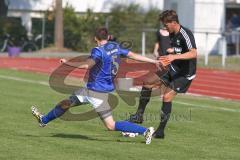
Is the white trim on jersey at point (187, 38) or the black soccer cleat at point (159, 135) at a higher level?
the white trim on jersey at point (187, 38)

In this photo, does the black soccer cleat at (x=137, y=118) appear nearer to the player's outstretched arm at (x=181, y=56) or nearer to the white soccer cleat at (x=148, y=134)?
the player's outstretched arm at (x=181, y=56)

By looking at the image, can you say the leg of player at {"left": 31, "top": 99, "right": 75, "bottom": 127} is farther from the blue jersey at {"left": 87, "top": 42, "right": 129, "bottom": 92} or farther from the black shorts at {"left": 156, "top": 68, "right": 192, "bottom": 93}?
the black shorts at {"left": 156, "top": 68, "right": 192, "bottom": 93}

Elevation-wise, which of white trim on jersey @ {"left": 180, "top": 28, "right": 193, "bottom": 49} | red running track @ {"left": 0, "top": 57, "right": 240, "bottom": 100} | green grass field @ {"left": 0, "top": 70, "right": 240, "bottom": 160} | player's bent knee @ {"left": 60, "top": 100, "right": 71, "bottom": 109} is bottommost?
red running track @ {"left": 0, "top": 57, "right": 240, "bottom": 100}

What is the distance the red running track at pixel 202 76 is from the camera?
2236 cm

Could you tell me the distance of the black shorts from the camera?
39.4 feet

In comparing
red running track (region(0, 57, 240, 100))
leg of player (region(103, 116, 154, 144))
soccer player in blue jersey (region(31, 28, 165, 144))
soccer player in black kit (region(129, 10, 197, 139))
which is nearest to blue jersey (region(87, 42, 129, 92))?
soccer player in blue jersey (region(31, 28, 165, 144))

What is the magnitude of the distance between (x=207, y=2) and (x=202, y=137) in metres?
31.5

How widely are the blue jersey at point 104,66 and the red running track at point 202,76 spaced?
33.9 ft

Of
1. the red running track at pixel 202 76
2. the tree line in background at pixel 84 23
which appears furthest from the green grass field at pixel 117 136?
the tree line in background at pixel 84 23

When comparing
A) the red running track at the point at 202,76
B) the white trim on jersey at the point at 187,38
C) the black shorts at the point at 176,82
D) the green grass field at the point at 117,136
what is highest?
the white trim on jersey at the point at 187,38

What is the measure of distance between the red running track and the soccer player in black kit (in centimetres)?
874

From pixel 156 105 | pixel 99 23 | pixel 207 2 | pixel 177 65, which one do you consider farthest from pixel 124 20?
pixel 177 65

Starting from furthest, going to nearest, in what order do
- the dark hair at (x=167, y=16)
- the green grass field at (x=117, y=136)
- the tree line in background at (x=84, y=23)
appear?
the tree line in background at (x=84, y=23) < the dark hair at (x=167, y=16) < the green grass field at (x=117, y=136)

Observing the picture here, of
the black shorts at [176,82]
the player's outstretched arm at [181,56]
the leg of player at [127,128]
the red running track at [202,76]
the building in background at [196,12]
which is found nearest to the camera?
the leg of player at [127,128]
